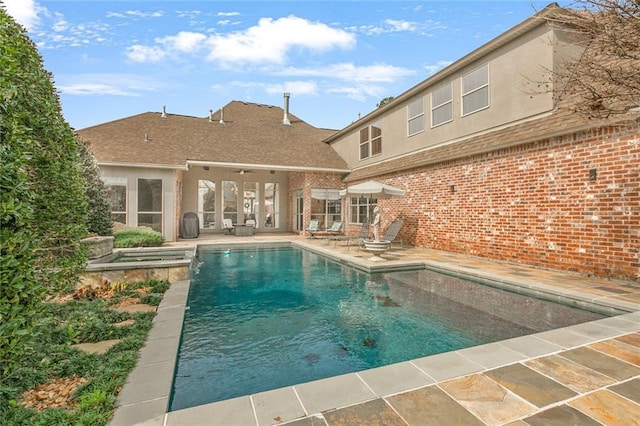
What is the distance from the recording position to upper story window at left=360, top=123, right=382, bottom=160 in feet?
49.6

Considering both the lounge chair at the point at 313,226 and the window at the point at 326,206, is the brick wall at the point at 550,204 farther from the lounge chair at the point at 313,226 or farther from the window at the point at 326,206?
the window at the point at 326,206

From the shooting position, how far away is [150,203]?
13125 millimetres

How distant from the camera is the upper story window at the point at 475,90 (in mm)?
9680

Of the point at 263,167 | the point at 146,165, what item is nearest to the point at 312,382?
the point at 146,165

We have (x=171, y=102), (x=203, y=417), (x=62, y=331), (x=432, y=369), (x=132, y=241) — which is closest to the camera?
(x=203, y=417)

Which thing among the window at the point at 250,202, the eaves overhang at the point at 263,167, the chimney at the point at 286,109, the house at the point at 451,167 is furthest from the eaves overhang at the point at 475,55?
the window at the point at 250,202

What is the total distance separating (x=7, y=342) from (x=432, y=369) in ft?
10.0

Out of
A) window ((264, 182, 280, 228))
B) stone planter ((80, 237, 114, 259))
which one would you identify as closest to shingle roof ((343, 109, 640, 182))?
window ((264, 182, 280, 228))

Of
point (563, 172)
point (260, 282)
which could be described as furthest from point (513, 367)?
point (563, 172)

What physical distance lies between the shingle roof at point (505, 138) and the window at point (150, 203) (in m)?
9.65

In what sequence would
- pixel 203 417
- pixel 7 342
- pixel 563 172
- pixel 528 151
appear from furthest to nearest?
1. pixel 528 151
2. pixel 563 172
3. pixel 203 417
4. pixel 7 342

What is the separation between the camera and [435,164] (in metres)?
10.9

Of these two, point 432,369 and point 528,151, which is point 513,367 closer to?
point 432,369

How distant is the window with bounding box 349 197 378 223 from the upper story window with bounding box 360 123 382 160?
91.6 inches
